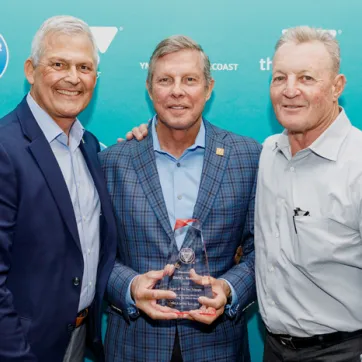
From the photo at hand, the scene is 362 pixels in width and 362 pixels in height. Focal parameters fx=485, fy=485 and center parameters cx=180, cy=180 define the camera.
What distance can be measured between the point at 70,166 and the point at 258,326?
1.42m

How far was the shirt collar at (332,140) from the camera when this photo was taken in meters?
1.69

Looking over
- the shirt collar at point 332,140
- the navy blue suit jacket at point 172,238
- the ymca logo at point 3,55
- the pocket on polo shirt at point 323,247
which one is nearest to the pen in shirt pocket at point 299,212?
the pocket on polo shirt at point 323,247

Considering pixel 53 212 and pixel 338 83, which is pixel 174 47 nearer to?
pixel 338 83

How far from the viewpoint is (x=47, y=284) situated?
1714 mm

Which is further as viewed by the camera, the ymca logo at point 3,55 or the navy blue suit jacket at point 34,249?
the ymca logo at point 3,55

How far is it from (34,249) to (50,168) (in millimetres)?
285

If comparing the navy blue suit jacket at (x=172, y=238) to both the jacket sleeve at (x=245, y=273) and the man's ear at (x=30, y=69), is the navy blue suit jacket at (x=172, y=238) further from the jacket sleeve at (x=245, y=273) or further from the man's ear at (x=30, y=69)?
the man's ear at (x=30, y=69)

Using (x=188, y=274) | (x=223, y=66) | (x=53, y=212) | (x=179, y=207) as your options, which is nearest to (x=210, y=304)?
(x=188, y=274)

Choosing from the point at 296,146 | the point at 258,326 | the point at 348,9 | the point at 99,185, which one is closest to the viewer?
the point at 296,146

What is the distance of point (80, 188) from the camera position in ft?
6.23

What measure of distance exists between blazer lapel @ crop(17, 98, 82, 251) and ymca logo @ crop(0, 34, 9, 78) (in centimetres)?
88

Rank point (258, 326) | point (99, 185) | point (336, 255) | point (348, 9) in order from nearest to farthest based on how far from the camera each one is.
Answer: point (336, 255) < point (99, 185) < point (348, 9) < point (258, 326)

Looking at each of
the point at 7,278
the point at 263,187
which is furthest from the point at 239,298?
the point at 7,278

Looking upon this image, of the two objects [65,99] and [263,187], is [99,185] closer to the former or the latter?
[65,99]
